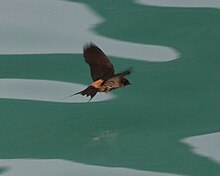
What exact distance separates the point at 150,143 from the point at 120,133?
0.32 feet

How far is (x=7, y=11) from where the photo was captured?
11.6 ft

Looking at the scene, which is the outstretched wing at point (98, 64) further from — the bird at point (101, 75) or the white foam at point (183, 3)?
the white foam at point (183, 3)

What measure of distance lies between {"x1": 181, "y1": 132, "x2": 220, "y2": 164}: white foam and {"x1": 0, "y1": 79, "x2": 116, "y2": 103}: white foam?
0.36 m

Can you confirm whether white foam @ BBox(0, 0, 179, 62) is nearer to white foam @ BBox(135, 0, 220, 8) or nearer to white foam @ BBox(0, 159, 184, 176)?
white foam @ BBox(135, 0, 220, 8)

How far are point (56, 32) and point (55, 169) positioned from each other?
0.92m

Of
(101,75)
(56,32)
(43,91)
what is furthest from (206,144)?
(56,32)

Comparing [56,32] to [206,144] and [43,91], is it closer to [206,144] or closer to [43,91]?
[43,91]

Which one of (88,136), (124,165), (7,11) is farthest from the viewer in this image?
(7,11)

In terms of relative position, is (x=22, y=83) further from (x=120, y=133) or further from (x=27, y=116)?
(x=120, y=133)

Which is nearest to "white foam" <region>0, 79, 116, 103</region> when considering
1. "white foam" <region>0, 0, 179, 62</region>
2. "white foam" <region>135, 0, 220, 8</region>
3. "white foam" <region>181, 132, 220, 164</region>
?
"white foam" <region>0, 0, 179, 62</region>

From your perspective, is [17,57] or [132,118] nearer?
[132,118]

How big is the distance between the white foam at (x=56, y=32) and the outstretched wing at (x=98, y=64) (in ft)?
1.99

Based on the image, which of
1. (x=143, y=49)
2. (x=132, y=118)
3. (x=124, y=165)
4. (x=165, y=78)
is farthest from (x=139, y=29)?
(x=124, y=165)

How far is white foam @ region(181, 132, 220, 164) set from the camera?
270 centimetres
